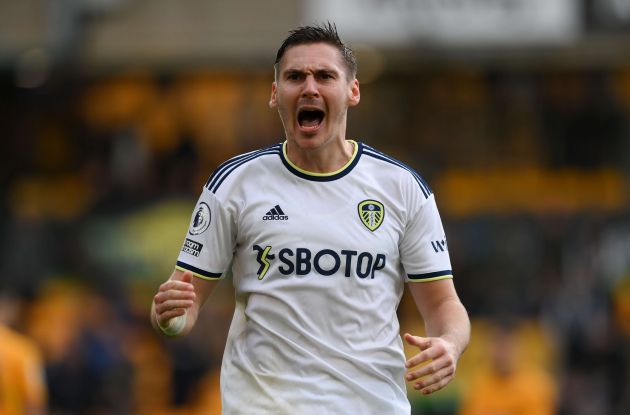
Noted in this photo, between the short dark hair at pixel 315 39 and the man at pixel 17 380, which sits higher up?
the short dark hair at pixel 315 39

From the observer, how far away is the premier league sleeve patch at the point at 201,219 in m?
5.30

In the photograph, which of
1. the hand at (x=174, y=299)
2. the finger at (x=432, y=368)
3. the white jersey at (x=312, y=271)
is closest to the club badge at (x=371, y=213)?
the white jersey at (x=312, y=271)

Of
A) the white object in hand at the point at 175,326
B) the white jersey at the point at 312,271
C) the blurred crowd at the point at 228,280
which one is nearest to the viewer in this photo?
the white object in hand at the point at 175,326

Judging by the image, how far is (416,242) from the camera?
5426 millimetres

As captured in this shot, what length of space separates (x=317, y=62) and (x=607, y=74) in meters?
15.7

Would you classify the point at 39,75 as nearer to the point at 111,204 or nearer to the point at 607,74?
the point at 111,204

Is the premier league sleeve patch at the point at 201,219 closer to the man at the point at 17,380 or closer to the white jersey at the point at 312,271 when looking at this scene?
the white jersey at the point at 312,271

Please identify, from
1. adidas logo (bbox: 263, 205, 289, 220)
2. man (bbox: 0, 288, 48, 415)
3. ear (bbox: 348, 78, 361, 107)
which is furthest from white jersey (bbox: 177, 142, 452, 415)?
man (bbox: 0, 288, 48, 415)

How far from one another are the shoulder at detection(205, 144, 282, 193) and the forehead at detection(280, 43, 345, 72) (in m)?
0.36

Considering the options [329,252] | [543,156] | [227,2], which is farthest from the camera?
[543,156]

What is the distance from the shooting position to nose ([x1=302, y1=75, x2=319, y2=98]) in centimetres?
524

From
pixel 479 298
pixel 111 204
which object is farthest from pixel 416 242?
pixel 111 204

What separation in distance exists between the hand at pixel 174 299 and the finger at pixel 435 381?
2.86ft

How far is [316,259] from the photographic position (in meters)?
5.19
